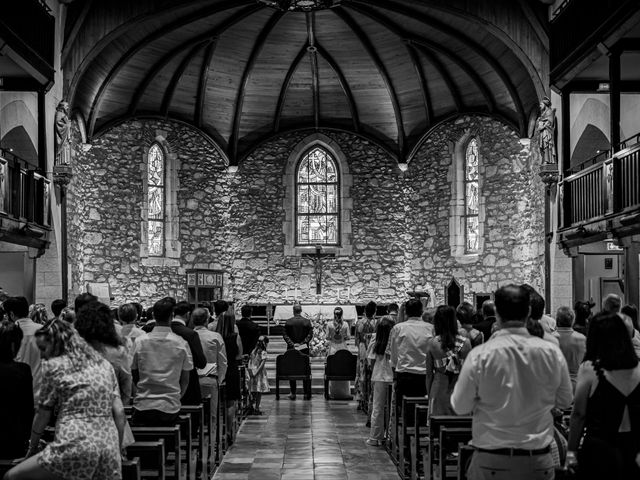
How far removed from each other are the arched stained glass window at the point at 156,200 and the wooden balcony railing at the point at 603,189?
10.7 m

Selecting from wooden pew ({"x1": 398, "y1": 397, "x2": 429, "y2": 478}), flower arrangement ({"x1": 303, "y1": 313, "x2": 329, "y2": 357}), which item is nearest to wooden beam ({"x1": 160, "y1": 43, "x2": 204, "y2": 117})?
flower arrangement ({"x1": 303, "y1": 313, "x2": 329, "y2": 357})

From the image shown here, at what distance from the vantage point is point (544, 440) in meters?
4.34

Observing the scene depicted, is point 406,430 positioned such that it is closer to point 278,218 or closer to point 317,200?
point 278,218

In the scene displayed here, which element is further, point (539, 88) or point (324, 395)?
point (539, 88)

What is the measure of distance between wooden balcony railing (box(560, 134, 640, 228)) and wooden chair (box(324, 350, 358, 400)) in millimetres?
4325

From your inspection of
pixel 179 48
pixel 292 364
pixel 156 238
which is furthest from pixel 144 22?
pixel 292 364

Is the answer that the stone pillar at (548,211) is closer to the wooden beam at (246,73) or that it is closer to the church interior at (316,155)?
the church interior at (316,155)

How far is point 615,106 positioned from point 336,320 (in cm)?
563

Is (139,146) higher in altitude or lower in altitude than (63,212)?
higher

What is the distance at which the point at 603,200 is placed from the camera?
1292 centimetres

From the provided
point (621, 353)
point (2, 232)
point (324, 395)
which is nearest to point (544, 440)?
point (621, 353)

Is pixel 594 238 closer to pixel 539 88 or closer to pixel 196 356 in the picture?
pixel 539 88

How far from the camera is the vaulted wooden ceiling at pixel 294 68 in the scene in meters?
17.3

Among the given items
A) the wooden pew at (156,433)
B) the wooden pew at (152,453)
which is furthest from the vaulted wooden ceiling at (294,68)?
the wooden pew at (152,453)
